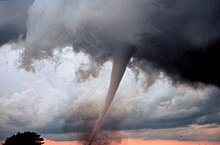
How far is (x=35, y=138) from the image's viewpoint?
14662cm

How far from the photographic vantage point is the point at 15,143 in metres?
149

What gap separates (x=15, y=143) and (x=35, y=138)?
8.89 m
